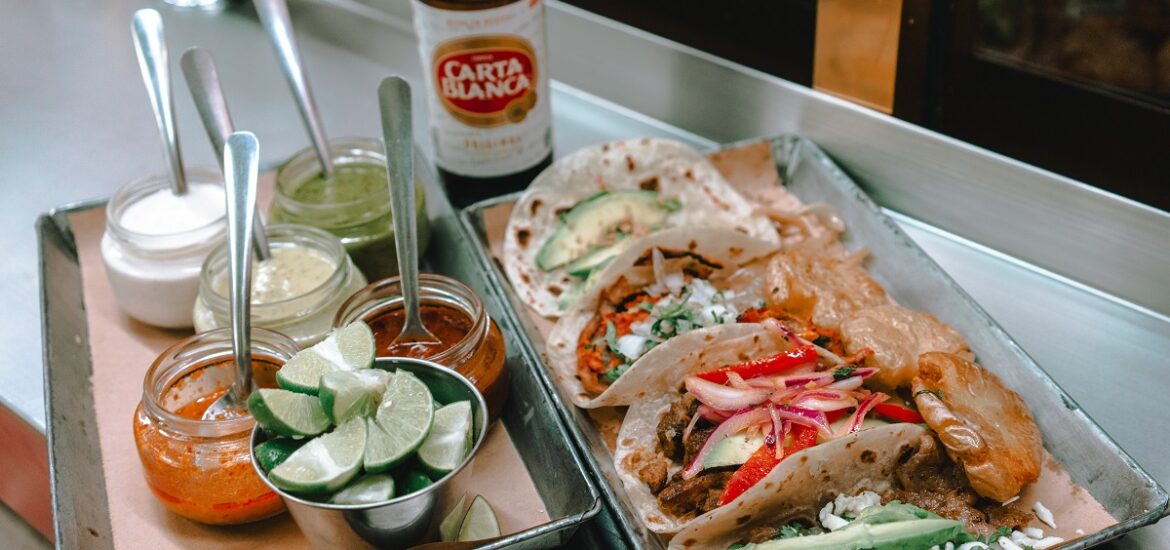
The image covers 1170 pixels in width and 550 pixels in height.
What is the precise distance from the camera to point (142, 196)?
2125 millimetres

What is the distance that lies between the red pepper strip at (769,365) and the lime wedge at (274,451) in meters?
0.68

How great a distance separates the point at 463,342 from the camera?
1.66m

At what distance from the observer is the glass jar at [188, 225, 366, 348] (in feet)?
5.91

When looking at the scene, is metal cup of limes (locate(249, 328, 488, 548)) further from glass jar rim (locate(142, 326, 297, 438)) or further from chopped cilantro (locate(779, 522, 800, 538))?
chopped cilantro (locate(779, 522, 800, 538))

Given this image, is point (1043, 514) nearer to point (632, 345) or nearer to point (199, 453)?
point (632, 345)

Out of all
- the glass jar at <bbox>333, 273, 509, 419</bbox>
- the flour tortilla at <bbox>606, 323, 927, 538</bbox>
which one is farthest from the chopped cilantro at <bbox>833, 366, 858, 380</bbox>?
the glass jar at <bbox>333, 273, 509, 419</bbox>

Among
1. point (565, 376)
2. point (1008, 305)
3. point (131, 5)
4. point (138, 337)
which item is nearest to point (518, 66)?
point (565, 376)

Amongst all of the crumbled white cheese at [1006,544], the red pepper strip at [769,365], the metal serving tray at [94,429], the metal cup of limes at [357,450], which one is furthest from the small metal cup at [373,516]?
the crumbled white cheese at [1006,544]

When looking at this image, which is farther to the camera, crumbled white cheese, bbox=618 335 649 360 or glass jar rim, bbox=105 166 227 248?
glass jar rim, bbox=105 166 227 248

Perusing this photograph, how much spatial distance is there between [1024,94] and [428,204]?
4.25 feet

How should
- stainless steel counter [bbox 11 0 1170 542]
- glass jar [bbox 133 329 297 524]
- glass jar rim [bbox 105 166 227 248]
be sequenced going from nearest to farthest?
1. glass jar [bbox 133 329 297 524]
2. stainless steel counter [bbox 11 0 1170 542]
3. glass jar rim [bbox 105 166 227 248]

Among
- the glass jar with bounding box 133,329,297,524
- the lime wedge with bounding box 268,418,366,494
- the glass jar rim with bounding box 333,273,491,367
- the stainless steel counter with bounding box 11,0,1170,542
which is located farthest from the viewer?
the stainless steel counter with bounding box 11,0,1170,542

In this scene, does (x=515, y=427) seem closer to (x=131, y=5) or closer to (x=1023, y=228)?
(x=1023, y=228)

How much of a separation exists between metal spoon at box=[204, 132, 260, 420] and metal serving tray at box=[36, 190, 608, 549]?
25 centimetres
